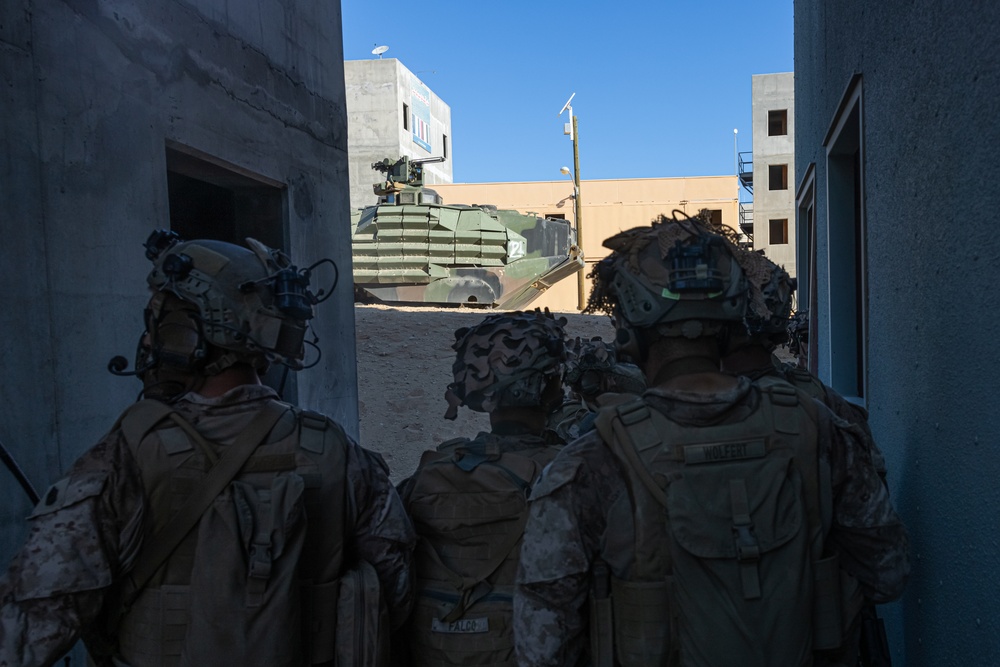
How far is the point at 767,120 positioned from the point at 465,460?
32.5m

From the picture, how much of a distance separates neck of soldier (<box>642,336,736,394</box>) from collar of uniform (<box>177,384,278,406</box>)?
→ 1.16 m

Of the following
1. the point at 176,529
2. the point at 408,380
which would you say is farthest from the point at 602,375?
the point at 408,380

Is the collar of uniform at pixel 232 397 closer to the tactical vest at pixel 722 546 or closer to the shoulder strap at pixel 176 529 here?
the shoulder strap at pixel 176 529

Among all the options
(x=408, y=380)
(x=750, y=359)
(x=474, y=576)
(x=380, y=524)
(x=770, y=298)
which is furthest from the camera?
(x=408, y=380)

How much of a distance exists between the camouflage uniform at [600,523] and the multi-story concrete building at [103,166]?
2.47m

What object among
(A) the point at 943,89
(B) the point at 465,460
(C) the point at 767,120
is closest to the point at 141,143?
(B) the point at 465,460

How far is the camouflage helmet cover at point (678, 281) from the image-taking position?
7.01 feet

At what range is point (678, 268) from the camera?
2.14 meters

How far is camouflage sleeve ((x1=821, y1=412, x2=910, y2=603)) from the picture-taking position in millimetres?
2143

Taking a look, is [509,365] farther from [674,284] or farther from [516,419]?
[674,284]

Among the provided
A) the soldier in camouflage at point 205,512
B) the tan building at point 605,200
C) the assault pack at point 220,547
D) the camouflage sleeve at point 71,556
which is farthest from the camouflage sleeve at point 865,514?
the tan building at point 605,200

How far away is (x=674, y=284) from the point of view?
213 cm

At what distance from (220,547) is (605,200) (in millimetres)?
29598

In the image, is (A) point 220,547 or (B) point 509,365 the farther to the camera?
(B) point 509,365
